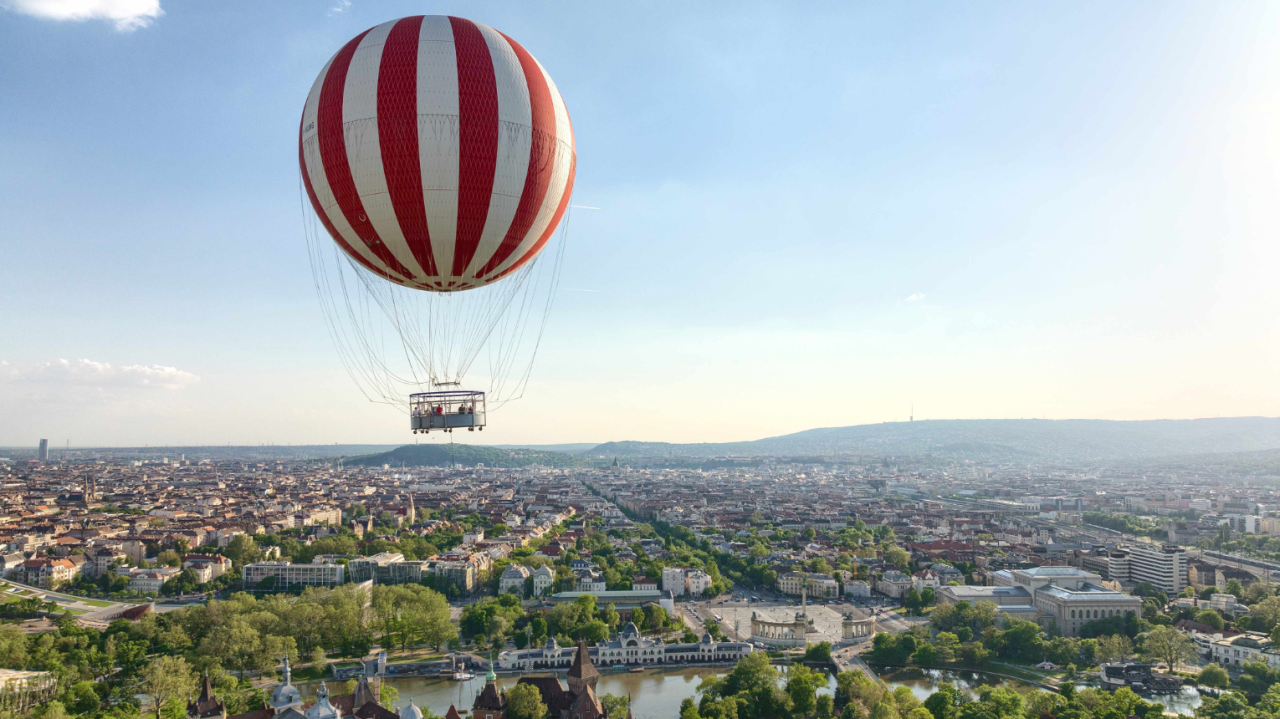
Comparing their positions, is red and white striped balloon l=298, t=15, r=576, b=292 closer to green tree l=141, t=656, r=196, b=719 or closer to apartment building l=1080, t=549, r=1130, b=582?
green tree l=141, t=656, r=196, b=719

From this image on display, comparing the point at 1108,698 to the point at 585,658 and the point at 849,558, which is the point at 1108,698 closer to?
the point at 585,658

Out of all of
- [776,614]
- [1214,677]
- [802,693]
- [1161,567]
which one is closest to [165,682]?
[802,693]

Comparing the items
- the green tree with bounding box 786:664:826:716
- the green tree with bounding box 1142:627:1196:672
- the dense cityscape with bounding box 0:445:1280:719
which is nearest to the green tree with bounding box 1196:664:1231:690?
the dense cityscape with bounding box 0:445:1280:719

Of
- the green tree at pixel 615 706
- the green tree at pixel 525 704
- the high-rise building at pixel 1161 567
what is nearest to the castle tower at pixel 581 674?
the green tree at pixel 615 706

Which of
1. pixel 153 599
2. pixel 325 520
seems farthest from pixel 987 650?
pixel 325 520

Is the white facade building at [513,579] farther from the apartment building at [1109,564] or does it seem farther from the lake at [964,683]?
the apartment building at [1109,564]

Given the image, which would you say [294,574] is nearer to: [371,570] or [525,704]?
[371,570]
